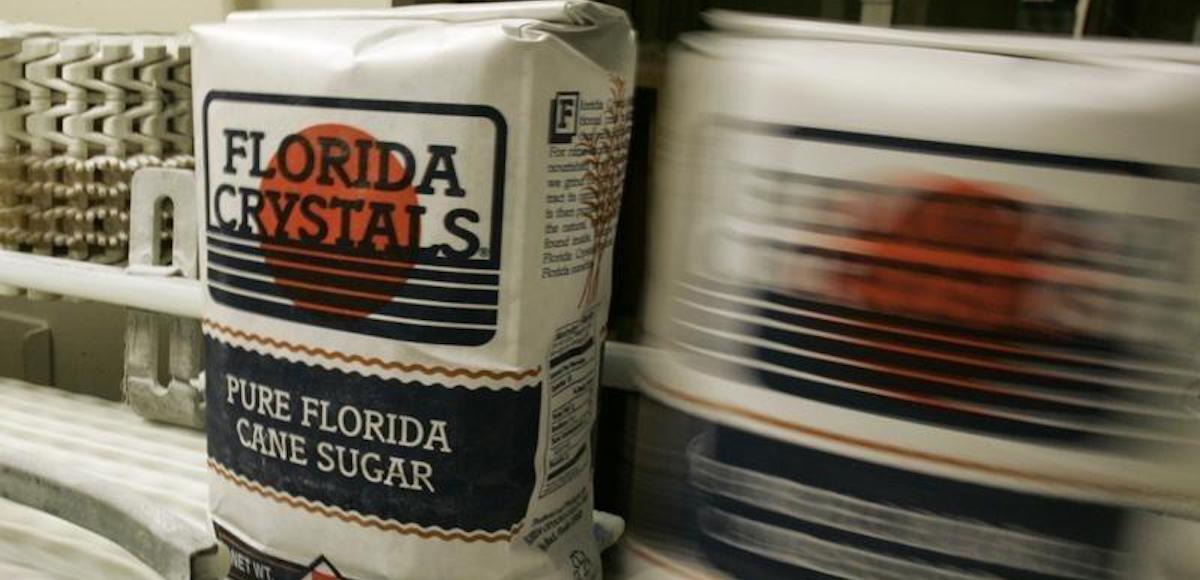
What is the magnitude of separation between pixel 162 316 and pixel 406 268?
42cm

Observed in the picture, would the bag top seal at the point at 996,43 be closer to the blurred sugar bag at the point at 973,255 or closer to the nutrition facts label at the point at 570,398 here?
the blurred sugar bag at the point at 973,255

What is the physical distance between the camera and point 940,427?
1.31 feet

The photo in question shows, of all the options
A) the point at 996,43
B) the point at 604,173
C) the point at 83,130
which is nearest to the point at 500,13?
the point at 604,173

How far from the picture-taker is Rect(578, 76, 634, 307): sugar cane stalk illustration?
1.58ft

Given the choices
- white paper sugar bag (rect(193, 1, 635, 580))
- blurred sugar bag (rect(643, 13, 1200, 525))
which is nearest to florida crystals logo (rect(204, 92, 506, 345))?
white paper sugar bag (rect(193, 1, 635, 580))

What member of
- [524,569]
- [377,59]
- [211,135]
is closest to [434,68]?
[377,59]

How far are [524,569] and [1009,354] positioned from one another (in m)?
0.24

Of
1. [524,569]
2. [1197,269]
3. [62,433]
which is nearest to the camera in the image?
[1197,269]

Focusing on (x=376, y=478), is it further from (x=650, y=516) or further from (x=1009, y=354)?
(x=1009, y=354)

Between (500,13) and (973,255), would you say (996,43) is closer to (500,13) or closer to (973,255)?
(973,255)

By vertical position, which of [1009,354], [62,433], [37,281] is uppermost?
[1009,354]

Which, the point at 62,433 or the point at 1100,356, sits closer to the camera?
the point at 1100,356

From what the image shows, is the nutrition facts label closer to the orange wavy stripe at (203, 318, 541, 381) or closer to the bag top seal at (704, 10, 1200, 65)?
the orange wavy stripe at (203, 318, 541, 381)

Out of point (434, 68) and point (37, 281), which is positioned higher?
point (434, 68)
